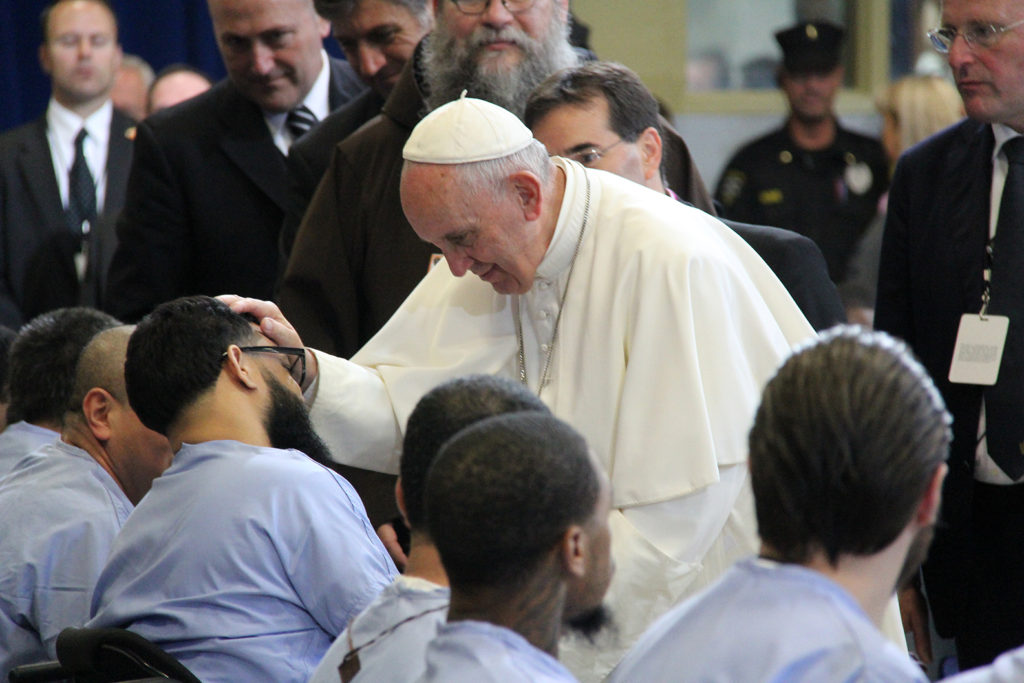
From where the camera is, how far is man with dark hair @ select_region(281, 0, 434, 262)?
3949mm

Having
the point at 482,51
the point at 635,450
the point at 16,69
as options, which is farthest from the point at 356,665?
the point at 16,69

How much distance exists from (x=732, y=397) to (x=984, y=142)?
1261 millimetres

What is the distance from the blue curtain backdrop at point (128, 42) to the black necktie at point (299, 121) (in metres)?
2.90

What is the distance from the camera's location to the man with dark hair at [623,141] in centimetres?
314

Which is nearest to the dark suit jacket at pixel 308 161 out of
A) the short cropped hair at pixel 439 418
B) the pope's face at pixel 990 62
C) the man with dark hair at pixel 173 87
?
the pope's face at pixel 990 62

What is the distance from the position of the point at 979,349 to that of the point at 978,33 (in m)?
0.73

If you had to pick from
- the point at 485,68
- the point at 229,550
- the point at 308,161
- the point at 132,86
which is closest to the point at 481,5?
the point at 485,68

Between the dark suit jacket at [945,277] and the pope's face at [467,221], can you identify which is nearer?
the pope's face at [467,221]

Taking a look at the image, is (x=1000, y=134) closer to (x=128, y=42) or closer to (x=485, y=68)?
(x=485, y=68)

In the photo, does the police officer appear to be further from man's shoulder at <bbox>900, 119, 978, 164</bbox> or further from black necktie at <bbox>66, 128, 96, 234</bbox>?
black necktie at <bbox>66, 128, 96, 234</bbox>

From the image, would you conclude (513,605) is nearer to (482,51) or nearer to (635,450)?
(635,450)

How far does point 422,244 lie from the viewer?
3.56 m

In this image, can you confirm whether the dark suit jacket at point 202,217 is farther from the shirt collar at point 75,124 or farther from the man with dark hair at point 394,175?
the shirt collar at point 75,124

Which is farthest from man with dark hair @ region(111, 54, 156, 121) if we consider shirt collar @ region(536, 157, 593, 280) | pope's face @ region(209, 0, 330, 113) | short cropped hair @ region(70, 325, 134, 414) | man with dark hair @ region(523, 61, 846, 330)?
shirt collar @ region(536, 157, 593, 280)
